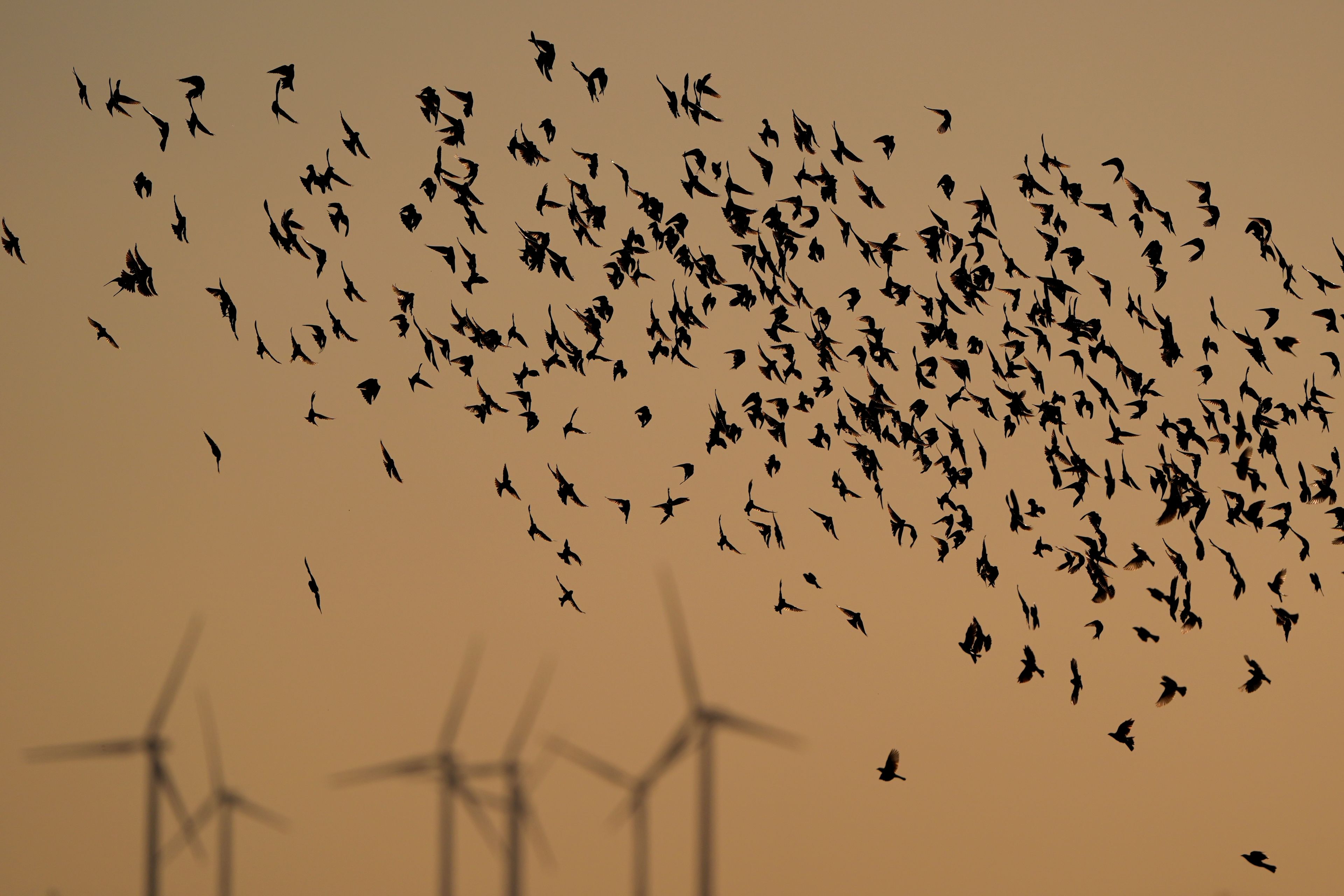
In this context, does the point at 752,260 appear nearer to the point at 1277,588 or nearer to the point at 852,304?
the point at 852,304

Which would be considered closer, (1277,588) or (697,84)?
(697,84)

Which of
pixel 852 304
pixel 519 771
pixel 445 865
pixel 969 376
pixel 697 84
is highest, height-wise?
pixel 697 84

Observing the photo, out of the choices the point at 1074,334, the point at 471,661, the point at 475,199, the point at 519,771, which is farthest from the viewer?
the point at 519,771

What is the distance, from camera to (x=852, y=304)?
2680cm

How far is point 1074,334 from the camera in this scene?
84.6 feet

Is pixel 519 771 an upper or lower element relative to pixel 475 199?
lower

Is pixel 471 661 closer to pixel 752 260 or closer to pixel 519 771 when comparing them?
pixel 519 771

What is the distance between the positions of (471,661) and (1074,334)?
1417 cm

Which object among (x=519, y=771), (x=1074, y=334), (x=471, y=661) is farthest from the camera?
(x=519, y=771)

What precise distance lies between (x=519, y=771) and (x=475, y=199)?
15867 millimetres

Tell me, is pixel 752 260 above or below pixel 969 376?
above

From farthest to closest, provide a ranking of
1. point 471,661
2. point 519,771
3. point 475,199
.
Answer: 1. point 519,771
2. point 471,661
3. point 475,199

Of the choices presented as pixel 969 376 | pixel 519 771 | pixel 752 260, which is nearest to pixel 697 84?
pixel 752 260

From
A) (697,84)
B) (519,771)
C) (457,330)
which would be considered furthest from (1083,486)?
(519,771)
